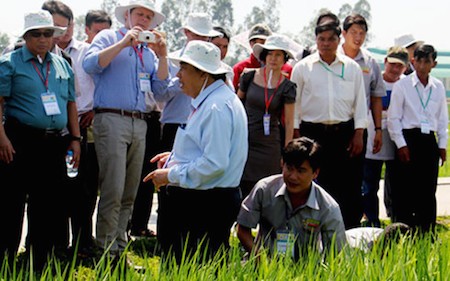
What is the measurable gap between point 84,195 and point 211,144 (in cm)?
225

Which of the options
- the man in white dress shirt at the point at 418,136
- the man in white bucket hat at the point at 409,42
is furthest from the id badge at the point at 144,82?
the man in white bucket hat at the point at 409,42

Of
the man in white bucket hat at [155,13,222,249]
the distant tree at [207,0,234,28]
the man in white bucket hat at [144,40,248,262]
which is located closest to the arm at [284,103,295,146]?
the man in white bucket hat at [155,13,222,249]

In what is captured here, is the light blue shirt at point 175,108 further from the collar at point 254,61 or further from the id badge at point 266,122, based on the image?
the collar at point 254,61

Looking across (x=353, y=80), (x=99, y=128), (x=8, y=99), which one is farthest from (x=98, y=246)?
(x=353, y=80)

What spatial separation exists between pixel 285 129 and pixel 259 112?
0.23 meters

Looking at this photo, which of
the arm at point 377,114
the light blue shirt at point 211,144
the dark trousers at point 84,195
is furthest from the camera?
the arm at point 377,114

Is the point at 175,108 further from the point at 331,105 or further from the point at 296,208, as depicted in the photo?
the point at 296,208

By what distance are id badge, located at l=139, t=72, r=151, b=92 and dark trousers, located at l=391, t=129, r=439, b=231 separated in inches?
95.8

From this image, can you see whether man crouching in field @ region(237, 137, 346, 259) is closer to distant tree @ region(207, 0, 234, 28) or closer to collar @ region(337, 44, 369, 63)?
collar @ region(337, 44, 369, 63)

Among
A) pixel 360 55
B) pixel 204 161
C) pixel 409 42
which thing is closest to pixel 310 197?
pixel 204 161

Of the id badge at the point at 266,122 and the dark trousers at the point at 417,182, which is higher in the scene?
the id badge at the point at 266,122

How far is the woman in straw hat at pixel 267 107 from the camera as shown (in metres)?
6.09

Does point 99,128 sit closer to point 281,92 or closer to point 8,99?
point 8,99

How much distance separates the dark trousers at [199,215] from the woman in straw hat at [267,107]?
6.06ft
